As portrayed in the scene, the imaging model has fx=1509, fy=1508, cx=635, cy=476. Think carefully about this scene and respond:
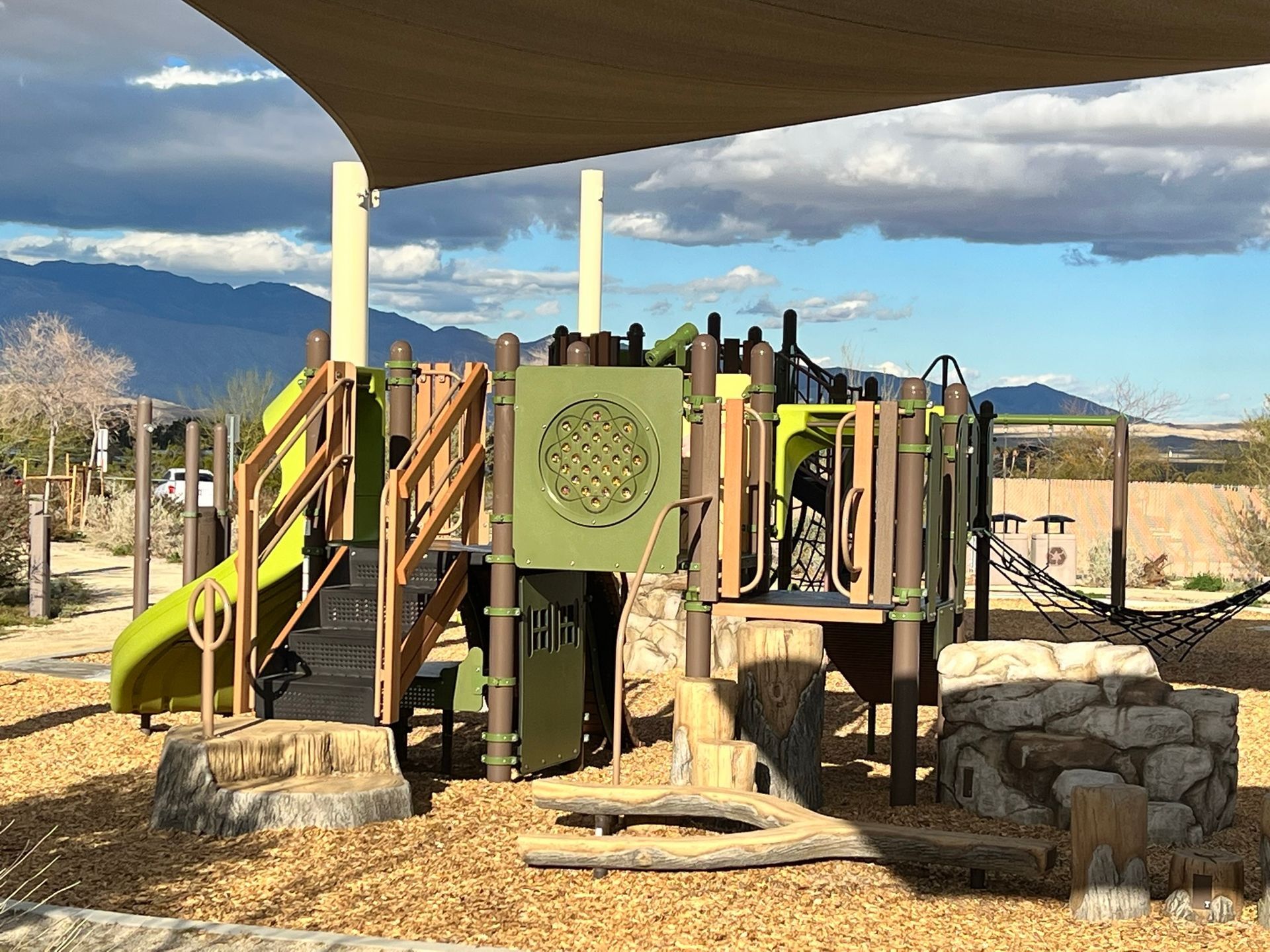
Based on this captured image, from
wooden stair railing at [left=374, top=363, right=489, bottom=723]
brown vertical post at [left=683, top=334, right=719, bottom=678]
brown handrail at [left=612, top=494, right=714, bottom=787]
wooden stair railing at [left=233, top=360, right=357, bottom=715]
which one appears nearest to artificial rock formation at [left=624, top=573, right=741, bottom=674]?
wooden stair railing at [left=374, top=363, right=489, bottom=723]

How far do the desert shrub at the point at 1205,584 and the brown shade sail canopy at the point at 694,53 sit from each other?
628 inches

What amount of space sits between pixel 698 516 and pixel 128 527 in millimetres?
18090

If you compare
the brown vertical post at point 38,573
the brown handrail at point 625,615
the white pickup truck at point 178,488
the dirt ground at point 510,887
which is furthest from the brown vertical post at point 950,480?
the white pickup truck at point 178,488

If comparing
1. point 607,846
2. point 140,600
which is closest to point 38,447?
point 140,600

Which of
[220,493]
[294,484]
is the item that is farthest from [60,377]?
[294,484]

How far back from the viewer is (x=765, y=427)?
7.47 m

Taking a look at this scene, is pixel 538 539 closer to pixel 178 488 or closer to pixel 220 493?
pixel 220 493

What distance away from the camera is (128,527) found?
2366 centimetres

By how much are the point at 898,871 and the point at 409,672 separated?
2874 mm

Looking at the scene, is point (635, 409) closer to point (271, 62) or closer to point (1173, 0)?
point (271, 62)

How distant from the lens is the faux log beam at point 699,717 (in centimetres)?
690

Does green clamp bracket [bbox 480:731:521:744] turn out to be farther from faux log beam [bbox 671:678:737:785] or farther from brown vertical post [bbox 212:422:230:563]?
brown vertical post [bbox 212:422:230:563]

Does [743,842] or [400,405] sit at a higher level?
[400,405]

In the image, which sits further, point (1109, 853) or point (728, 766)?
point (728, 766)
